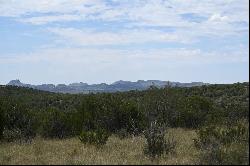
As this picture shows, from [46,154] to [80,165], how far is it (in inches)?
94.2

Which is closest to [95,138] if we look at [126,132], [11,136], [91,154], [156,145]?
[91,154]

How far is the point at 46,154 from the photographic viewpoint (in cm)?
1180

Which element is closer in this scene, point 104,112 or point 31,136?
point 31,136

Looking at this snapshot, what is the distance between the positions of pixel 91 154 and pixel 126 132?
224 inches

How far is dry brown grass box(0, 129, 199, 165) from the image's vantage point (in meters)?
10.4

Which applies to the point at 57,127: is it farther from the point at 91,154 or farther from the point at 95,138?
the point at 91,154

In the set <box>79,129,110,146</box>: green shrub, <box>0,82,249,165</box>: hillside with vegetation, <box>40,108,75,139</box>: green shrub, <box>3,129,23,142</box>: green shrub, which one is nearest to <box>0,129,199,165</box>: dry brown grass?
<box>0,82,249,165</box>: hillside with vegetation

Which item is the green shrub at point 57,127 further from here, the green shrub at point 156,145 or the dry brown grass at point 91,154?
the green shrub at point 156,145

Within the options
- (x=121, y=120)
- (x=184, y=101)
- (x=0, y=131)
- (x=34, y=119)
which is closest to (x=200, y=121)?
(x=184, y=101)

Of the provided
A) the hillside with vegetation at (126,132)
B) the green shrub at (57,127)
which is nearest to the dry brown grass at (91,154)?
the hillside with vegetation at (126,132)

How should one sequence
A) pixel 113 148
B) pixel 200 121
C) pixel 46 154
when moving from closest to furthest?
pixel 46 154 < pixel 113 148 < pixel 200 121

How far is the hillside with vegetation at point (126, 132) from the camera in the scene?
35.2 ft

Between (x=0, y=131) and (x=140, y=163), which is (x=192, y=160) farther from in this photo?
(x=0, y=131)

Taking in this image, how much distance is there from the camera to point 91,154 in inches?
456
